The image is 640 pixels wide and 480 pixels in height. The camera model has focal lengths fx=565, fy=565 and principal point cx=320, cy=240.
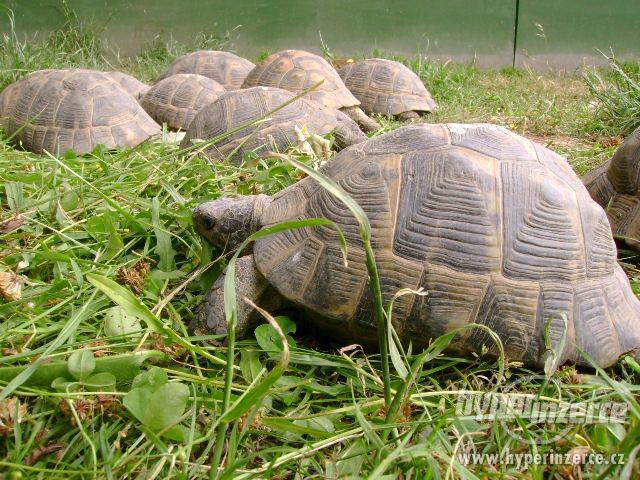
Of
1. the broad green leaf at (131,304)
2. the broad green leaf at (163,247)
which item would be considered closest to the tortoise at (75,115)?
the broad green leaf at (163,247)

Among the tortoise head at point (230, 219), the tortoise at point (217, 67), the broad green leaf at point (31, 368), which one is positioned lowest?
the broad green leaf at point (31, 368)

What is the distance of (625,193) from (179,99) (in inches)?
165

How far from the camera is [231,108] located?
4.07m

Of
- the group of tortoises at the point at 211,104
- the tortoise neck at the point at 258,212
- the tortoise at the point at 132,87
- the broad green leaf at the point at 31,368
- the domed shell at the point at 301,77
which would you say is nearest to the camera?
the broad green leaf at the point at 31,368

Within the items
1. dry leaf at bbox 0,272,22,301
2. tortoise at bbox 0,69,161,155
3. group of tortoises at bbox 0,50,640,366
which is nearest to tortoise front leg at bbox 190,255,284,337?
group of tortoises at bbox 0,50,640,366

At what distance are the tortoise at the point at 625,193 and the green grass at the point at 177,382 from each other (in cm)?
100

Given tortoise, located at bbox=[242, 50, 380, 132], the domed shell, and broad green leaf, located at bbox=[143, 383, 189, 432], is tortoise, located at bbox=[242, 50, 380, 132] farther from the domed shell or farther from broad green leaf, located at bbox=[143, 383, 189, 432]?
broad green leaf, located at bbox=[143, 383, 189, 432]

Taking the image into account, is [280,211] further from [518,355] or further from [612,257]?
[612,257]

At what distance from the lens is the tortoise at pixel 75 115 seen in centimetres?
480

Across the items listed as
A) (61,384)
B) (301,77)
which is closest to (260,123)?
(301,77)

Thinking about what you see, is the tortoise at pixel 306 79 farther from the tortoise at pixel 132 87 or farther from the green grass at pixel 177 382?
the green grass at pixel 177 382

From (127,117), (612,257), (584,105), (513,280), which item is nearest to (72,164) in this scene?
(127,117)

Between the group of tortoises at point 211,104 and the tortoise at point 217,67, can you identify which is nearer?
the group of tortoises at point 211,104

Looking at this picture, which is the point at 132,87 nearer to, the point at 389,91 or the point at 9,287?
the point at 389,91
